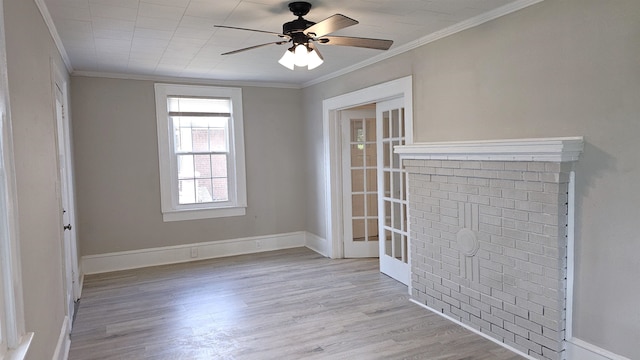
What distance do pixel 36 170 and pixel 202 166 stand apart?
3405mm

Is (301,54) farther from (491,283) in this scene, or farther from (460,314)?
(460,314)

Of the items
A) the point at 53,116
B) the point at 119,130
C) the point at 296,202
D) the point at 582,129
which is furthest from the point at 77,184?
the point at 582,129

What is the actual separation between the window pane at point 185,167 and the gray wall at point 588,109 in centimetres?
375

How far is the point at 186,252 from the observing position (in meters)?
5.60

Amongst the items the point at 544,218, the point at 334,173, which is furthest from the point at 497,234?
the point at 334,173

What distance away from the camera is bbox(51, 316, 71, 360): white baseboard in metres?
2.60

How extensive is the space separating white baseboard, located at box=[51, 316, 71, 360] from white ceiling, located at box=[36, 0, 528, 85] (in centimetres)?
221

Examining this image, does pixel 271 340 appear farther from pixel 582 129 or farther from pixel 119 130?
pixel 119 130

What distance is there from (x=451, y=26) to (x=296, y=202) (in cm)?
361

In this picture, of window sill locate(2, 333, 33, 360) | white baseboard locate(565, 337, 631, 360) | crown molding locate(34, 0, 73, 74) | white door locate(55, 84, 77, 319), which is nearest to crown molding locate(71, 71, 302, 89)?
crown molding locate(34, 0, 73, 74)

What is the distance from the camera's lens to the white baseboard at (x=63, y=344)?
2.60m

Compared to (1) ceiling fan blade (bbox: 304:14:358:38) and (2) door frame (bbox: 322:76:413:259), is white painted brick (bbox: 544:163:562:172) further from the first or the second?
(2) door frame (bbox: 322:76:413:259)

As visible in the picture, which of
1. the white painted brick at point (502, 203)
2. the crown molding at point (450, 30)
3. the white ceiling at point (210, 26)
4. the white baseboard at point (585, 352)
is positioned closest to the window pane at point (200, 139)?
the white ceiling at point (210, 26)

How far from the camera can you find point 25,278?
1841 mm
